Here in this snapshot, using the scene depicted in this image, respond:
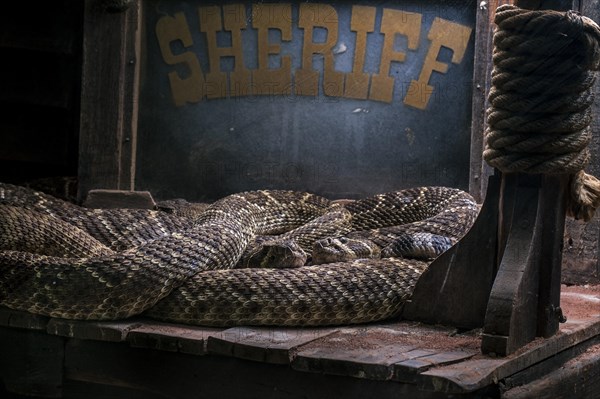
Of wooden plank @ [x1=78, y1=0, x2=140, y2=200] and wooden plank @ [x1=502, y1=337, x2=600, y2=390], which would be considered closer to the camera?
wooden plank @ [x1=502, y1=337, x2=600, y2=390]

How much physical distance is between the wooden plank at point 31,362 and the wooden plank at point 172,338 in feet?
1.36

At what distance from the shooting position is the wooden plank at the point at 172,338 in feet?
12.5

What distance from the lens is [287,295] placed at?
4.16 metres

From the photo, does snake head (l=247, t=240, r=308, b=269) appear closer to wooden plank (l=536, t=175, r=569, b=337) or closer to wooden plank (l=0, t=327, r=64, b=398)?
wooden plank (l=0, t=327, r=64, b=398)

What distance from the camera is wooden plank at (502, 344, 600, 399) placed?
353 cm

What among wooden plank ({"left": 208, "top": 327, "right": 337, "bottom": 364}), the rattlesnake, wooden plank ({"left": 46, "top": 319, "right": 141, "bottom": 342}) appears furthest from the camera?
the rattlesnake

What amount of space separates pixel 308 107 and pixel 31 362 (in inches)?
114

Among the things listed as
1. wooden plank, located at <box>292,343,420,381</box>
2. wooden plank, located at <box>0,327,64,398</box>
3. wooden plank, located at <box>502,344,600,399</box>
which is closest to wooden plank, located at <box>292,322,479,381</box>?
wooden plank, located at <box>292,343,420,381</box>

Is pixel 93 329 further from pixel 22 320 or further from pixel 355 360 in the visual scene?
pixel 355 360

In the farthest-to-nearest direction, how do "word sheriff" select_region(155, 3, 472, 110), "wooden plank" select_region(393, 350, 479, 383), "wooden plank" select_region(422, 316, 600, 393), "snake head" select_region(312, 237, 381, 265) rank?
"word sheriff" select_region(155, 3, 472, 110)
"snake head" select_region(312, 237, 381, 265)
"wooden plank" select_region(393, 350, 479, 383)
"wooden plank" select_region(422, 316, 600, 393)

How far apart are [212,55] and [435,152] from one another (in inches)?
64.6

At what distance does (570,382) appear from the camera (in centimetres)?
A: 385

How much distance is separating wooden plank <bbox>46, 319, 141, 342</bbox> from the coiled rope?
169 cm

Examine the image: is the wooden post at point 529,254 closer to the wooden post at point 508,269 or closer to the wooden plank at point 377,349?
the wooden post at point 508,269
